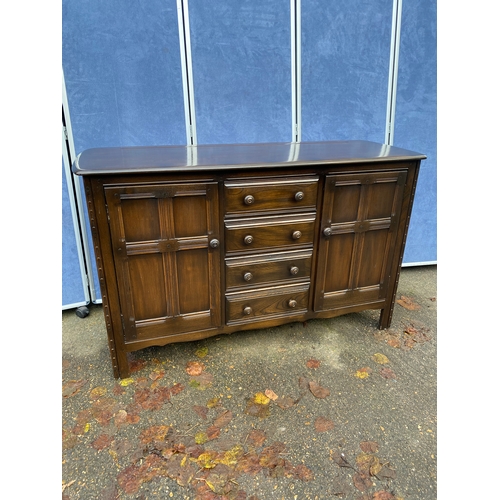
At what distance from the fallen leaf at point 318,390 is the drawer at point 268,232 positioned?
799mm

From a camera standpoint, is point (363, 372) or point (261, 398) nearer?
point (261, 398)

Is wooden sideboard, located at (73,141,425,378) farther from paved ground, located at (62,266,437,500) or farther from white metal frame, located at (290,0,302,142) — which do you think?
white metal frame, located at (290,0,302,142)

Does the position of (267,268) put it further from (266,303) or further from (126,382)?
(126,382)

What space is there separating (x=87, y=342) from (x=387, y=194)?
83.6 inches

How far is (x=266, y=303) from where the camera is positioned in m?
Result: 2.33

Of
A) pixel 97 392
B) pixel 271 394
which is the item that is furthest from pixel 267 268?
pixel 97 392

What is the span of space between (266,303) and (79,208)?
4.58 ft

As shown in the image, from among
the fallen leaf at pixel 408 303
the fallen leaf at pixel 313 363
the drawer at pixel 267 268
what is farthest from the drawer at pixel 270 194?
the fallen leaf at pixel 408 303

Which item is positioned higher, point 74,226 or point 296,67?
point 296,67

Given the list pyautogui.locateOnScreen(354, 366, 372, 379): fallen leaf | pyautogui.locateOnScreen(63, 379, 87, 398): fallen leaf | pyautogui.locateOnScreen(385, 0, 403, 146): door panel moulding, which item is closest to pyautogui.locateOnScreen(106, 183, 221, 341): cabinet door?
pyautogui.locateOnScreen(63, 379, 87, 398): fallen leaf

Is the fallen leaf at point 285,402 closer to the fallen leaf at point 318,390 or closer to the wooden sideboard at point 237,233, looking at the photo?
the fallen leaf at point 318,390

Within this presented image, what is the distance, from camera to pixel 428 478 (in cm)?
170

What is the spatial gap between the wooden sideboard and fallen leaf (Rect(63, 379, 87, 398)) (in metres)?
0.23

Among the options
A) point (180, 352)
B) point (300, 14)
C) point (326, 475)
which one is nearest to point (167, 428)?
point (180, 352)
